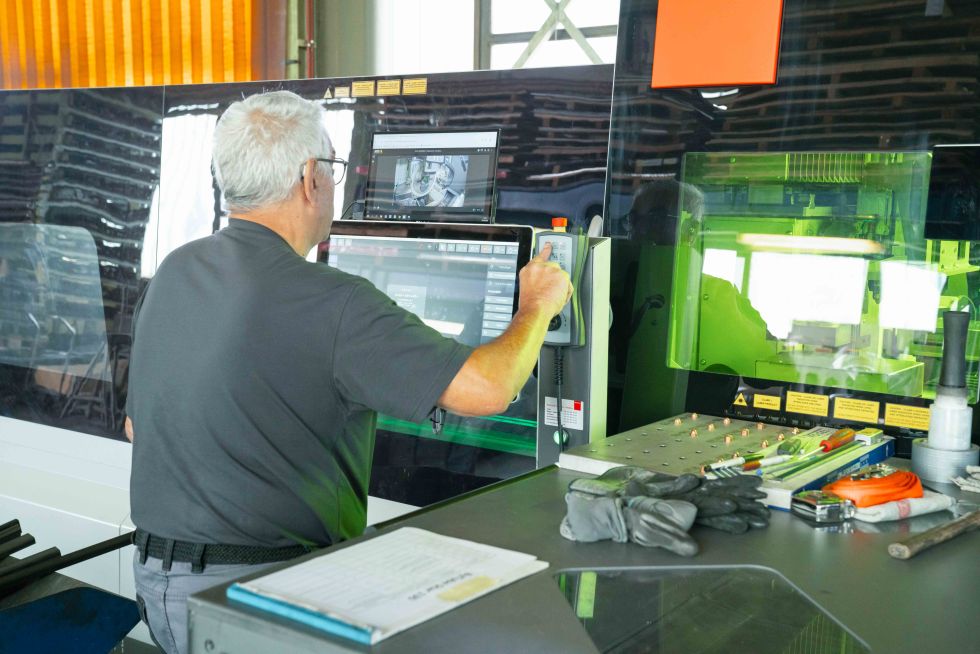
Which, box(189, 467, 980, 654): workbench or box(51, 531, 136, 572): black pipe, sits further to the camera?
box(51, 531, 136, 572): black pipe

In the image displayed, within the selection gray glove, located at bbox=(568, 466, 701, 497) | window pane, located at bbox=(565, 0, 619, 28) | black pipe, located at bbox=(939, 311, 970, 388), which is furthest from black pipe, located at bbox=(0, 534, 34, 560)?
window pane, located at bbox=(565, 0, 619, 28)

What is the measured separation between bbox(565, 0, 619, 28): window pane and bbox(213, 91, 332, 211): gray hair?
13.4ft

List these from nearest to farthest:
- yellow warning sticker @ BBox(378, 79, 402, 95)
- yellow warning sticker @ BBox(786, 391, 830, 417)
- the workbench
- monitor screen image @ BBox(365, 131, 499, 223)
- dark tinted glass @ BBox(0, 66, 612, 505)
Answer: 1. the workbench
2. yellow warning sticker @ BBox(786, 391, 830, 417)
3. dark tinted glass @ BBox(0, 66, 612, 505)
4. monitor screen image @ BBox(365, 131, 499, 223)
5. yellow warning sticker @ BBox(378, 79, 402, 95)

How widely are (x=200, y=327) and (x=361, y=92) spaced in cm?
117

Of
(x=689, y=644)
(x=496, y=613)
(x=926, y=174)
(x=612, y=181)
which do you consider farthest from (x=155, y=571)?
(x=926, y=174)

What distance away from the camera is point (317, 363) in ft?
4.59

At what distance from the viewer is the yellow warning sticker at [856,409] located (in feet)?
5.82

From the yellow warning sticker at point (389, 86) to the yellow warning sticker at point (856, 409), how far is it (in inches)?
51.1

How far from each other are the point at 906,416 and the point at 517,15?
440 centimetres

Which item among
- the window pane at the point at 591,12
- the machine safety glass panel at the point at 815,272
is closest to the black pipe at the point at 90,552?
the machine safety glass panel at the point at 815,272

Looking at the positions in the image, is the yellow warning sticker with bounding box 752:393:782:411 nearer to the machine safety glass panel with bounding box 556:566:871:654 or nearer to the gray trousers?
the machine safety glass panel with bounding box 556:566:871:654

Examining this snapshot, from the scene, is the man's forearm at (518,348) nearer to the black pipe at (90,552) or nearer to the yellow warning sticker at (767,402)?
the yellow warning sticker at (767,402)

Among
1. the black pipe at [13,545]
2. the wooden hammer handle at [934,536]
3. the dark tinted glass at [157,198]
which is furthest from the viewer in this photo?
the dark tinted glass at [157,198]

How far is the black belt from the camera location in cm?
143
